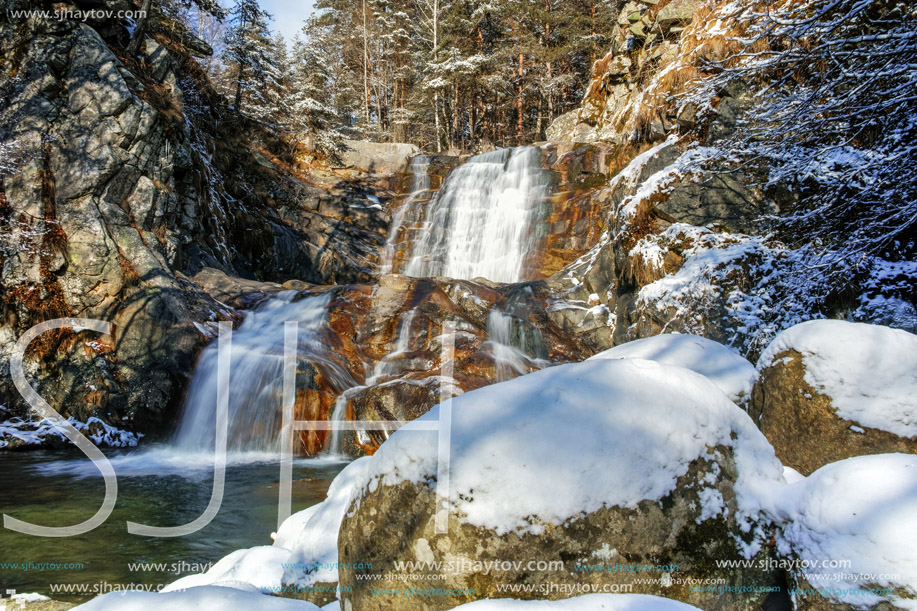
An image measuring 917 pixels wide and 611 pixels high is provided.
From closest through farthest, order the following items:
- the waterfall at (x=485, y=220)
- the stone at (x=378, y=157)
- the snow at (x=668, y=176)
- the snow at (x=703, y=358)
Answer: the snow at (x=703, y=358)
the snow at (x=668, y=176)
the waterfall at (x=485, y=220)
the stone at (x=378, y=157)

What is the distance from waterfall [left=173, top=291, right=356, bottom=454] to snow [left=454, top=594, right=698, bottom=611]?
7.33 m

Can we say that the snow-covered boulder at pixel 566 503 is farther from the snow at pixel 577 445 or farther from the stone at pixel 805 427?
the stone at pixel 805 427

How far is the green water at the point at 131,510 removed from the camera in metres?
4.20

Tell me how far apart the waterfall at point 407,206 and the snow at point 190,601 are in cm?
1523

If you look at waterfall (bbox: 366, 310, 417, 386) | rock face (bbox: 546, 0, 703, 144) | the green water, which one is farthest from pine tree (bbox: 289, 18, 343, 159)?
the green water

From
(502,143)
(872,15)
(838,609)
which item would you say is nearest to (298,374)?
(838,609)

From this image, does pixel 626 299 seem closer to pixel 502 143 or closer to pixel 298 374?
pixel 298 374

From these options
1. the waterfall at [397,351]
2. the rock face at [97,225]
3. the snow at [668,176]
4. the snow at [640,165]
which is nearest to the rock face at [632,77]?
the snow at [640,165]

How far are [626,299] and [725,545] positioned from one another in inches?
319

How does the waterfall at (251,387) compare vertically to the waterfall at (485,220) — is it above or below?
below

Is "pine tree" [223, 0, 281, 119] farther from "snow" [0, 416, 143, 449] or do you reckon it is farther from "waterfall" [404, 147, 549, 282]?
"snow" [0, 416, 143, 449]

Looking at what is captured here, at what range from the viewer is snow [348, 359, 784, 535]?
6.55ft

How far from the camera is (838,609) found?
1894 millimetres

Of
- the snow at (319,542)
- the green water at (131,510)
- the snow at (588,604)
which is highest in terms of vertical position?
the snow at (588,604)
